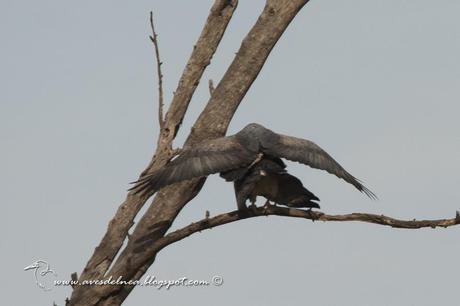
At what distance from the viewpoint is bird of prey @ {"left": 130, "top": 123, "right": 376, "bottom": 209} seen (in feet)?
39.5

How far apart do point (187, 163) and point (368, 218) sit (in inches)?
80.4

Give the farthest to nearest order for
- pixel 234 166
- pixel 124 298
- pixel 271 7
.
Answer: pixel 271 7 → pixel 124 298 → pixel 234 166

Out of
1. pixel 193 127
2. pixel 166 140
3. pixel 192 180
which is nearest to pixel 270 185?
pixel 192 180

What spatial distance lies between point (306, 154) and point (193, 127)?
163 centimetres

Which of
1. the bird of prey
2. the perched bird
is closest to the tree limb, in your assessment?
the bird of prey

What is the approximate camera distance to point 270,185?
12.4m

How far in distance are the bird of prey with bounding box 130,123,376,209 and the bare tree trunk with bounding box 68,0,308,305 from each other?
0.68 metres

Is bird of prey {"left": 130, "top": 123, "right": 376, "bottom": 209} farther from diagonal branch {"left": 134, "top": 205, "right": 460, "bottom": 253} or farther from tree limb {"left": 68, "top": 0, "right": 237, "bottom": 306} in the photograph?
tree limb {"left": 68, "top": 0, "right": 237, "bottom": 306}

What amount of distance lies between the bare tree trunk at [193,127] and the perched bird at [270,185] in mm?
1109

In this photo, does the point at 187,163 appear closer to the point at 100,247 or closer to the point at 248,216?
the point at 248,216

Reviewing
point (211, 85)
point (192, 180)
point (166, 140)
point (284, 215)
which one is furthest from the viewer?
point (211, 85)

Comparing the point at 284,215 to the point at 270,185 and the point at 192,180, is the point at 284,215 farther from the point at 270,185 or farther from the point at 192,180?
the point at 192,180

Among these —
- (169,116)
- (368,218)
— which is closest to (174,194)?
(169,116)

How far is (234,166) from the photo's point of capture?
12.0 meters
